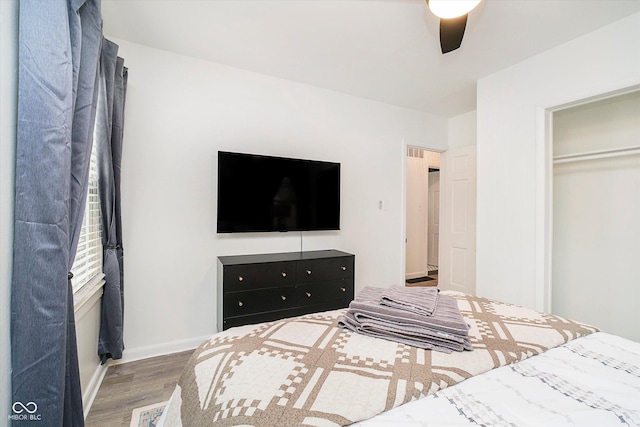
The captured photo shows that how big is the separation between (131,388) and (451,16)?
3151 mm

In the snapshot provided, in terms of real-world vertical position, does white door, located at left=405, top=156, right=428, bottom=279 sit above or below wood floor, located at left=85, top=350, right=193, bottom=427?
above

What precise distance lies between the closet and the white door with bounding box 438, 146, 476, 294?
908 mm

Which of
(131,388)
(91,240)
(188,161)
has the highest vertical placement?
(188,161)

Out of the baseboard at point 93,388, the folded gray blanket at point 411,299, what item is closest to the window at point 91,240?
the baseboard at point 93,388

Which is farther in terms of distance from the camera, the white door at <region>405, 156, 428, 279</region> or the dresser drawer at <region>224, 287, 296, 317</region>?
the white door at <region>405, 156, 428, 279</region>

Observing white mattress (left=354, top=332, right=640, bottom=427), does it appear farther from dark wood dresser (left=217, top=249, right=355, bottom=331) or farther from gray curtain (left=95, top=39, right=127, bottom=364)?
gray curtain (left=95, top=39, right=127, bottom=364)

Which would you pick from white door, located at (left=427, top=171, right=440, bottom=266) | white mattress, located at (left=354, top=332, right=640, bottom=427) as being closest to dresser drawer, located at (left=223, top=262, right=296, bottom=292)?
white mattress, located at (left=354, top=332, right=640, bottom=427)

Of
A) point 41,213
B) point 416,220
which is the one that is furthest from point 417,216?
point 41,213

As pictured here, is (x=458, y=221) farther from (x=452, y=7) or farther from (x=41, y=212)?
(x=41, y=212)

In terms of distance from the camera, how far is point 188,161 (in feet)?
8.49

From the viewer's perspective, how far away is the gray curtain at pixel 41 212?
3.05 feet

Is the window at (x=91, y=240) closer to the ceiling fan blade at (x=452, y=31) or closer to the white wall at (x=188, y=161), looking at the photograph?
the white wall at (x=188, y=161)

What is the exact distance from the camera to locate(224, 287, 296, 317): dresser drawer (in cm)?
232

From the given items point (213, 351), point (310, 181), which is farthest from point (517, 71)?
point (213, 351)
